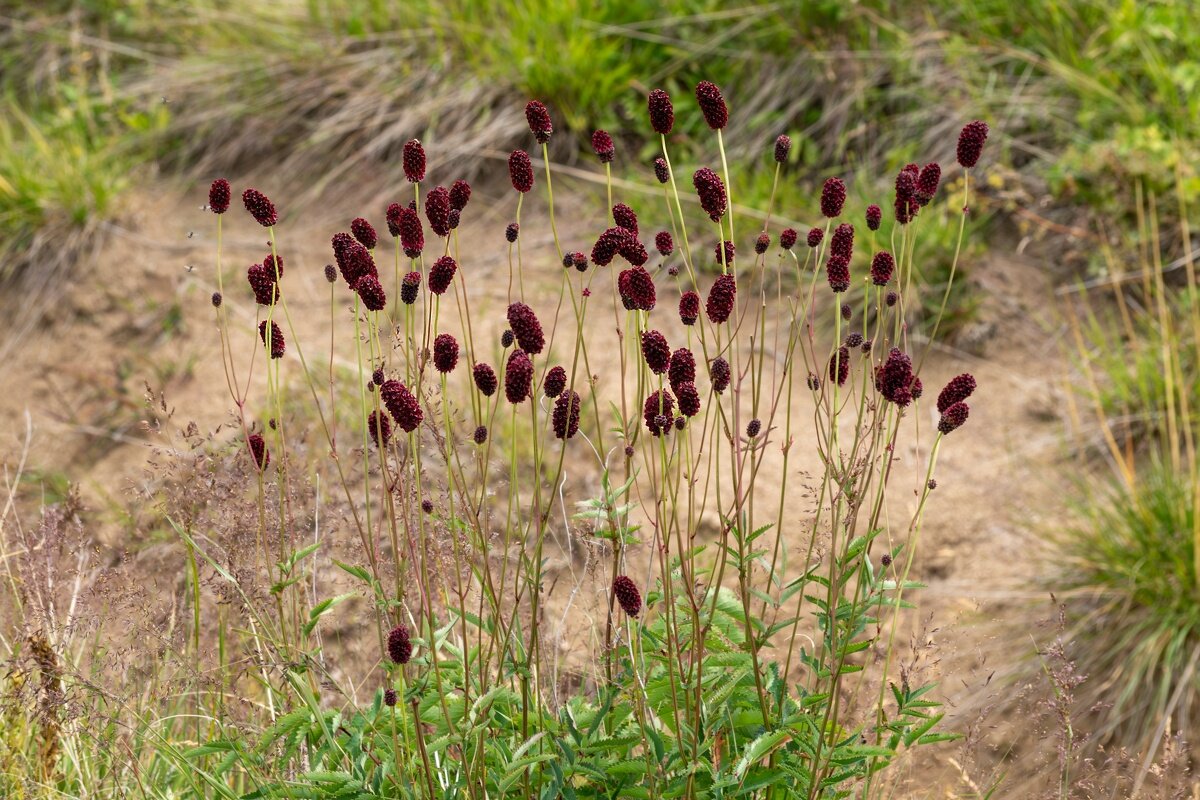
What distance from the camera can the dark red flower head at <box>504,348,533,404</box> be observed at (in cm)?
161

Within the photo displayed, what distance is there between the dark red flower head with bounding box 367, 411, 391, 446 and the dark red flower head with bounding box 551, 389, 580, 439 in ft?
0.82

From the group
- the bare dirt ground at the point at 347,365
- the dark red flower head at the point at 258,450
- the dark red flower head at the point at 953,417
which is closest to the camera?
the dark red flower head at the point at 953,417

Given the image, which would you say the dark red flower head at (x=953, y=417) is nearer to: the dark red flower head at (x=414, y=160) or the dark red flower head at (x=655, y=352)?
the dark red flower head at (x=655, y=352)

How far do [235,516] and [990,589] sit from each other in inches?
93.5

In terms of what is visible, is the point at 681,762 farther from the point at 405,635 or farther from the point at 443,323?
the point at 443,323

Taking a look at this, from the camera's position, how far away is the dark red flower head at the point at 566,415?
168 cm

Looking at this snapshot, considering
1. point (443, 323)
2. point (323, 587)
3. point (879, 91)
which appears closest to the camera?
point (323, 587)

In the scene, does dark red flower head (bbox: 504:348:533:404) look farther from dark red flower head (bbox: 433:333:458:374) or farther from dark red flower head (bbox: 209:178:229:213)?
dark red flower head (bbox: 209:178:229:213)

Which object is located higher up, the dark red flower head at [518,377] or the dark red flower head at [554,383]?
the dark red flower head at [518,377]

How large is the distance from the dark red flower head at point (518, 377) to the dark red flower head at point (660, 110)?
1.40ft

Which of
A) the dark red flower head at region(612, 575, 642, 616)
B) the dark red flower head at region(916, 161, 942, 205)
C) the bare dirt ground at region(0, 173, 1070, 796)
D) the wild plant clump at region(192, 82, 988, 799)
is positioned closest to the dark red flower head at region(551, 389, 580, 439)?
the wild plant clump at region(192, 82, 988, 799)

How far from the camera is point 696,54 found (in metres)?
5.23

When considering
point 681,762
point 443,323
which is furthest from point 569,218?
point 681,762

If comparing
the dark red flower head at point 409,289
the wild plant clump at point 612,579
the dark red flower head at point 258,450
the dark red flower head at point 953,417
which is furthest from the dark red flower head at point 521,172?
the dark red flower head at point 953,417
